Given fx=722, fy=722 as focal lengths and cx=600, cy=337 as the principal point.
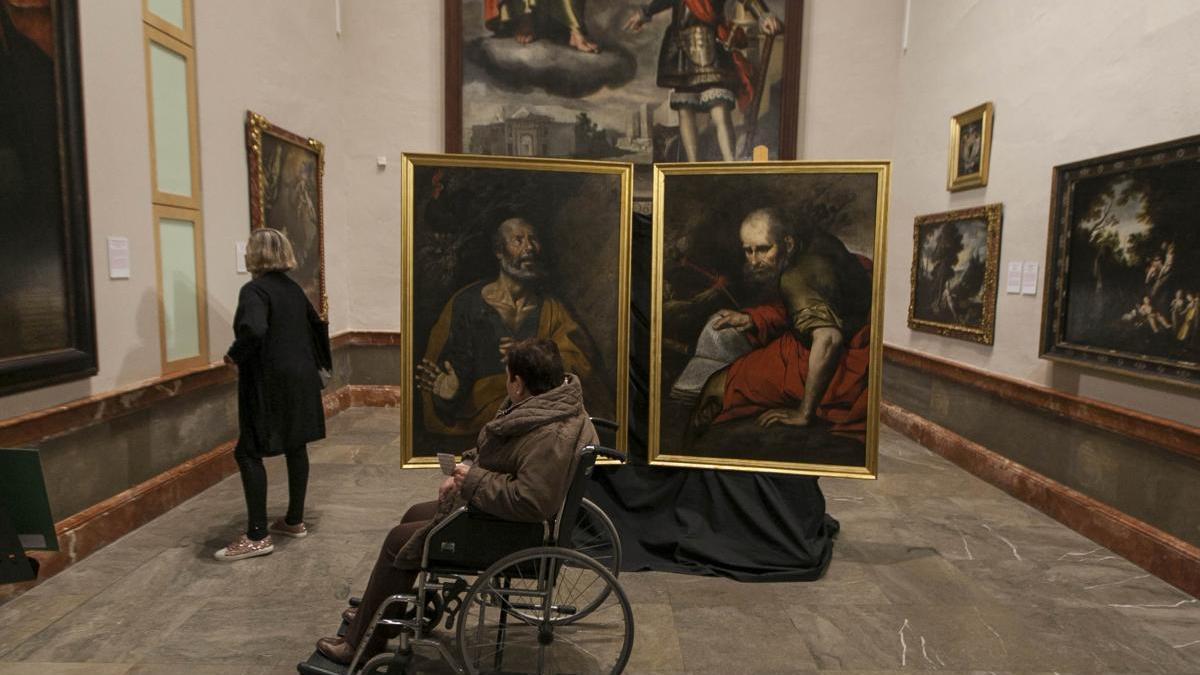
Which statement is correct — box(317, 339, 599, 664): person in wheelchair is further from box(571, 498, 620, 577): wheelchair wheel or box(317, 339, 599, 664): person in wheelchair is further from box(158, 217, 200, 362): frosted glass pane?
box(158, 217, 200, 362): frosted glass pane

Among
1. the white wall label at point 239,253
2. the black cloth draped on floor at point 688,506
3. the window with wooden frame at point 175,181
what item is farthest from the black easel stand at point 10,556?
the white wall label at point 239,253

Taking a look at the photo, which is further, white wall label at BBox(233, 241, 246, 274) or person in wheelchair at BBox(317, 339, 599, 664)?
white wall label at BBox(233, 241, 246, 274)

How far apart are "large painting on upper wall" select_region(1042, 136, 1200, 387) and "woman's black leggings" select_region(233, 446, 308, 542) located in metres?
5.47

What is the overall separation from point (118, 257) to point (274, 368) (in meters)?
1.33

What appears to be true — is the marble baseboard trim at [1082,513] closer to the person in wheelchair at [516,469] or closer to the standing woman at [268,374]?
the person in wheelchair at [516,469]

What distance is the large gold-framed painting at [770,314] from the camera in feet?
13.5

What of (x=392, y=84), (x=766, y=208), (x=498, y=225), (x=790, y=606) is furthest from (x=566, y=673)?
(x=392, y=84)

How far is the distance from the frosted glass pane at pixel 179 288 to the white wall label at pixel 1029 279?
6.75m

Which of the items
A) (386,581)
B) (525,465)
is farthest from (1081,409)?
(386,581)

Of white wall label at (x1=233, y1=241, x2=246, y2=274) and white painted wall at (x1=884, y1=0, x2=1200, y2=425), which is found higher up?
white painted wall at (x1=884, y1=0, x2=1200, y2=425)

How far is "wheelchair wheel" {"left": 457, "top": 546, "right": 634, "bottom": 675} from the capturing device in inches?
113

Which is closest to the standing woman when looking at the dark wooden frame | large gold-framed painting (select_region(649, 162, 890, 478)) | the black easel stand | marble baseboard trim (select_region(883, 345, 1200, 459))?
large gold-framed painting (select_region(649, 162, 890, 478))

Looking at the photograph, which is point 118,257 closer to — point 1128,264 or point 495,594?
point 495,594

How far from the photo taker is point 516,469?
2.89m
